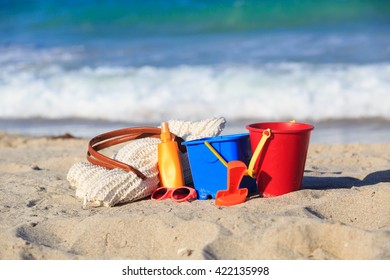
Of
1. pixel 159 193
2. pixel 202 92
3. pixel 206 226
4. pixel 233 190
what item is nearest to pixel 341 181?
pixel 233 190

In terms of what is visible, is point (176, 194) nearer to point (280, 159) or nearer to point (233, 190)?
point (233, 190)

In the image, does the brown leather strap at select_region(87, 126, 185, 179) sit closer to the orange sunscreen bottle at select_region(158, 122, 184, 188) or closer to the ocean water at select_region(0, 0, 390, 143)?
the orange sunscreen bottle at select_region(158, 122, 184, 188)

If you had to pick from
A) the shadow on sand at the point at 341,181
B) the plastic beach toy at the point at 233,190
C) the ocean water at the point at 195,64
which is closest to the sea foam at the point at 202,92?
the ocean water at the point at 195,64

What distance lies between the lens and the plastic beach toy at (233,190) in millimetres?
3689

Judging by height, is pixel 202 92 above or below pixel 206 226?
above

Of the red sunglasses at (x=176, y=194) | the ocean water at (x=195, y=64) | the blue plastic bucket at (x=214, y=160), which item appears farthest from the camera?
the ocean water at (x=195, y=64)

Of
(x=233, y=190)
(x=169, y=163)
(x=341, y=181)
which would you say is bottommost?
(x=341, y=181)

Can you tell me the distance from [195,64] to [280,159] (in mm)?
6713

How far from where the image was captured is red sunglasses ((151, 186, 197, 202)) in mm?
3904

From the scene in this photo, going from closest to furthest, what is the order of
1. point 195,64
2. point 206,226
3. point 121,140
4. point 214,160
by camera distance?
point 206,226 → point 214,160 → point 121,140 → point 195,64

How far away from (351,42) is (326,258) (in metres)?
8.85

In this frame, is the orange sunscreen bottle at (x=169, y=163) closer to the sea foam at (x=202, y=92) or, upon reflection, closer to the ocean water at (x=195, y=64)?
the ocean water at (x=195, y=64)

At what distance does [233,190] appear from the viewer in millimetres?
3754

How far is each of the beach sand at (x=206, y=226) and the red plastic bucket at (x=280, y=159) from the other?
0.07 metres
